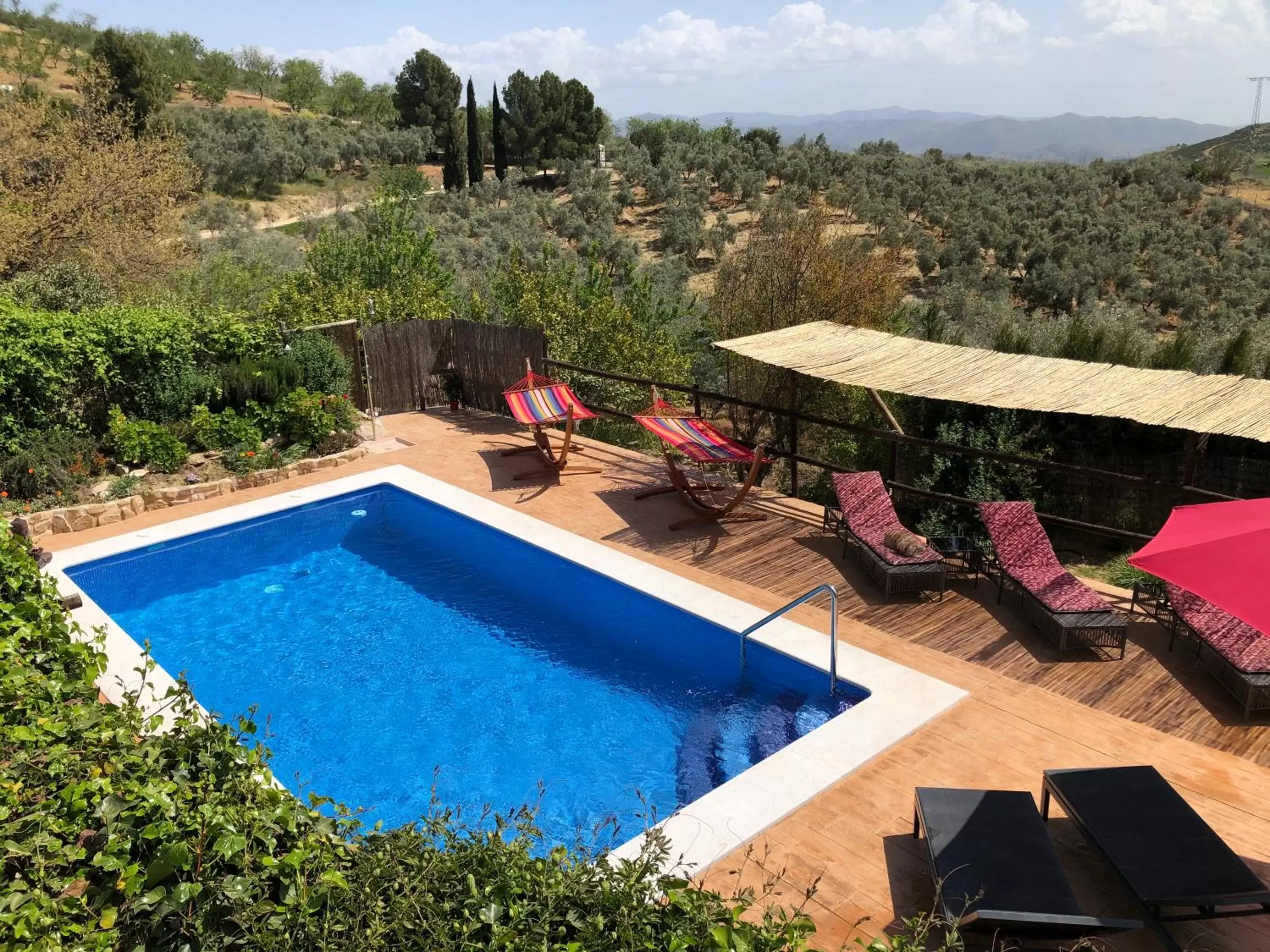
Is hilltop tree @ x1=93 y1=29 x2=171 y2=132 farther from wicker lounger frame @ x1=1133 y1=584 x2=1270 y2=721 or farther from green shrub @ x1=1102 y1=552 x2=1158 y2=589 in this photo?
wicker lounger frame @ x1=1133 y1=584 x2=1270 y2=721

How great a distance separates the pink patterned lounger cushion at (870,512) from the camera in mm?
7984

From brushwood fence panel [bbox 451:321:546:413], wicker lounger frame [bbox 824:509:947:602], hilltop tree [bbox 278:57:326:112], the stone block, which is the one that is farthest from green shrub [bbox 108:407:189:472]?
hilltop tree [bbox 278:57:326:112]

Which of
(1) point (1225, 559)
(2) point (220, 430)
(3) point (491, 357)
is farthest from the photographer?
(3) point (491, 357)

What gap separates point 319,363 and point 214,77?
60.8 meters

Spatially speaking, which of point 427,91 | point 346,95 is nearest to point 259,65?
point 346,95

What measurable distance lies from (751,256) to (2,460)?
1277 cm

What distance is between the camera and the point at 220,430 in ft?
38.7

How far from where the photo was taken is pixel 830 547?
898 centimetres

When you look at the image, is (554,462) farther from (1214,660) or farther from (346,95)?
(346,95)

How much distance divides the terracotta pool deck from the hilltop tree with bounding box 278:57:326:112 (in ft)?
220

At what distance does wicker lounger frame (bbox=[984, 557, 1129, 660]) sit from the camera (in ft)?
21.6

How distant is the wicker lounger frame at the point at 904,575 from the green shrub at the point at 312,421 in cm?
758

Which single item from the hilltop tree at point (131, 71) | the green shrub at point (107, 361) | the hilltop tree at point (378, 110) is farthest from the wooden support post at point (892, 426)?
the hilltop tree at point (378, 110)

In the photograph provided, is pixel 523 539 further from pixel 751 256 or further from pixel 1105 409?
Answer: pixel 751 256
